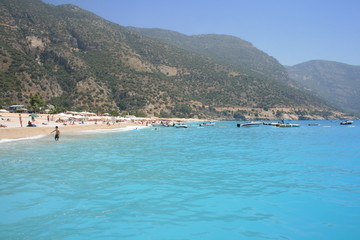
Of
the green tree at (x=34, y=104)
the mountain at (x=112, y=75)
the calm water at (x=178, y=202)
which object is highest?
the mountain at (x=112, y=75)

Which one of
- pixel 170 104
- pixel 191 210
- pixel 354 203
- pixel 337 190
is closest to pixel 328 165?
pixel 337 190

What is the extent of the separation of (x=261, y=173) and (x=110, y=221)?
351 inches

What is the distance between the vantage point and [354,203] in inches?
359

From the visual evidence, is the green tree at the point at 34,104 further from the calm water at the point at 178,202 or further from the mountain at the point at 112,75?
the calm water at the point at 178,202

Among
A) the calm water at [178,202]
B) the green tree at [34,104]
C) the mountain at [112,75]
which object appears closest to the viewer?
the calm water at [178,202]

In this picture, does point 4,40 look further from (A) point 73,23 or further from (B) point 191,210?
(B) point 191,210

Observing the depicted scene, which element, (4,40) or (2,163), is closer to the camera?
(2,163)

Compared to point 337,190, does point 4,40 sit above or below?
above

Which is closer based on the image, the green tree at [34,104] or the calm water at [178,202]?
the calm water at [178,202]

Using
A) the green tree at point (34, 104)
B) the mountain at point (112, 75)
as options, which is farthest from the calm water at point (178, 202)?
the mountain at point (112, 75)

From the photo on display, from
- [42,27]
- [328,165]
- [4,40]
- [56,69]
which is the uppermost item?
[42,27]

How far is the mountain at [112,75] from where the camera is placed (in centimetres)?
10100

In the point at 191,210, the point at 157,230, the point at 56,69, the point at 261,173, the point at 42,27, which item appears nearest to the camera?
the point at 157,230

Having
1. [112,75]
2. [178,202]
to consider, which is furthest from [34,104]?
[178,202]
